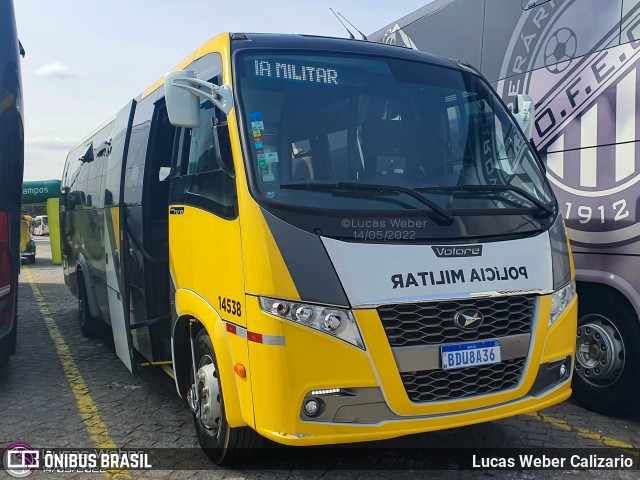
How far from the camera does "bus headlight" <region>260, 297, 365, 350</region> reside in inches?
126

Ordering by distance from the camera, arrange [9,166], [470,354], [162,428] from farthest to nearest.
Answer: [9,166] → [162,428] → [470,354]

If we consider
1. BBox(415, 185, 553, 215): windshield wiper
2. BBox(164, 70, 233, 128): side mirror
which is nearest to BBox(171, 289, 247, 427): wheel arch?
BBox(164, 70, 233, 128): side mirror

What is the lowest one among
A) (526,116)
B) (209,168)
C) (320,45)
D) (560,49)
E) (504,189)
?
(504,189)

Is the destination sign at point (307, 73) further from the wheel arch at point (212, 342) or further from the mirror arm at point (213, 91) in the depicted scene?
the wheel arch at point (212, 342)

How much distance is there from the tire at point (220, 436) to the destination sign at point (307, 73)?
1703mm

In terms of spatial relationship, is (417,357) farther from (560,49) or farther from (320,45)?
(560,49)

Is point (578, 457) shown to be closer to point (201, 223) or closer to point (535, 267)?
point (535, 267)

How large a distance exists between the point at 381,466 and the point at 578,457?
4.50 feet

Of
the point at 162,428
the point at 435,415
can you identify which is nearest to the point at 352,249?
the point at 435,415

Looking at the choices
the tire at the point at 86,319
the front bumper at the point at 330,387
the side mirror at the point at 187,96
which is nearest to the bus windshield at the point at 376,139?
the side mirror at the point at 187,96

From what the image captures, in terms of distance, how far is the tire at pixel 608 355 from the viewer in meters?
4.75

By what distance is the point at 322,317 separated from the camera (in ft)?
10.6

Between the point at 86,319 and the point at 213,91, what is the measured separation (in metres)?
5.40

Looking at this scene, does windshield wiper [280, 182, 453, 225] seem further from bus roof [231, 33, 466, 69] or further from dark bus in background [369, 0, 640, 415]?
Answer: dark bus in background [369, 0, 640, 415]
